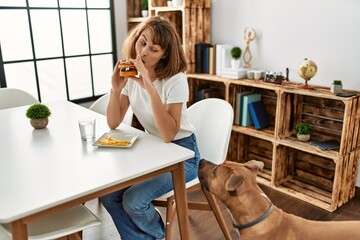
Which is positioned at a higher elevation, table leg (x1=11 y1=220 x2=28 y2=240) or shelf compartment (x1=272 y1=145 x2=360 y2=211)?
table leg (x1=11 y1=220 x2=28 y2=240)

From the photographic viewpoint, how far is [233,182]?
52.7 inches

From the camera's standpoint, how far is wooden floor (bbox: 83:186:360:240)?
6.91 ft

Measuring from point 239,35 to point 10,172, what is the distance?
7.32 feet

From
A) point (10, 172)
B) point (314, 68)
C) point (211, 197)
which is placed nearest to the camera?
point (10, 172)

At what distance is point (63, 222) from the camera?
1.37m

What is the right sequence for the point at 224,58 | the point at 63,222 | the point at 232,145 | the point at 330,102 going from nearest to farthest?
the point at 63,222, the point at 330,102, the point at 224,58, the point at 232,145

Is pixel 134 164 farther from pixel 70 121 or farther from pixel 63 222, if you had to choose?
pixel 70 121

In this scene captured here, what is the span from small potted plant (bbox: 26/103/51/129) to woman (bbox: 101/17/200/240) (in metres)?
0.32

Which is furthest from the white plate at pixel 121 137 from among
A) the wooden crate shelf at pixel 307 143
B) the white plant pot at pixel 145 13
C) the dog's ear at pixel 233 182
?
the white plant pot at pixel 145 13

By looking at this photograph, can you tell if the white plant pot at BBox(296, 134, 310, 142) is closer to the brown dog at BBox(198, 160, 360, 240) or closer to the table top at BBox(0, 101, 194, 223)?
the brown dog at BBox(198, 160, 360, 240)

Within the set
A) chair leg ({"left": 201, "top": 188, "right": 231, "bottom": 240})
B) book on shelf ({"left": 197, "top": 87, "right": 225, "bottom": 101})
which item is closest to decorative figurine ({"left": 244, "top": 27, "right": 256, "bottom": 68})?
book on shelf ({"left": 197, "top": 87, "right": 225, "bottom": 101})

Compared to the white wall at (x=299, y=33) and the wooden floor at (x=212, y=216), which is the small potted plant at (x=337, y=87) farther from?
the wooden floor at (x=212, y=216)

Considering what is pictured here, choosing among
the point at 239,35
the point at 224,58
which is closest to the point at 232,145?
the point at 224,58

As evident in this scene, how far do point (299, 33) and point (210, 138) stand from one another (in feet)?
4.05
